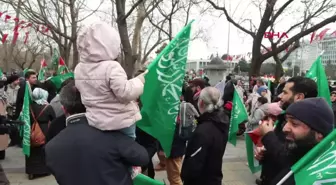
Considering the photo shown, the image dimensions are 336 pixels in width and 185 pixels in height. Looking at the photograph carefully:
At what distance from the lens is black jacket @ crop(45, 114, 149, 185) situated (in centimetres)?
190

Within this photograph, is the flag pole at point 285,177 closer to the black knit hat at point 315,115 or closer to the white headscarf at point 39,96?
the black knit hat at point 315,115

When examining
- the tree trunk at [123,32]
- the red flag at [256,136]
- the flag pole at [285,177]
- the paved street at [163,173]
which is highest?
the tree trunk at [123,32]

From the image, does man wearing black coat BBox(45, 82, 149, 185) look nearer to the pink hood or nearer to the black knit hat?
the pink hood

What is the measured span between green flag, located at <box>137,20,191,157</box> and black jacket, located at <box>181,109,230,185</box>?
0.32 m

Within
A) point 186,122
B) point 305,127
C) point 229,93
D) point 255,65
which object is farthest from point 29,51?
point 305,127

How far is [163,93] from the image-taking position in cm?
332

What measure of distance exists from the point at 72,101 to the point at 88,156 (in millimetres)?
394

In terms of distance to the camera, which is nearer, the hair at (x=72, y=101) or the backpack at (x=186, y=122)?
the hair at (x=72, y=101)

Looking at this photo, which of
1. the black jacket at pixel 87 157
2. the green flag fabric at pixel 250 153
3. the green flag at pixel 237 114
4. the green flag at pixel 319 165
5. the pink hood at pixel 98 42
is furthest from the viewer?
the green flag at pixel 237 114

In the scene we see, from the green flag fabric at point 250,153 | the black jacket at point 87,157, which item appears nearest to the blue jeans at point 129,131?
the black jacket at point 87,157

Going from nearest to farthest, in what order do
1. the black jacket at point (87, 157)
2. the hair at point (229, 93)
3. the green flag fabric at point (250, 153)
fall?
the black jacket at point (87, 157) → the green flag fabric at point (250, 153) → the hair at point (229, 93)

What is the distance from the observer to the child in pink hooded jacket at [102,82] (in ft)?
6.52

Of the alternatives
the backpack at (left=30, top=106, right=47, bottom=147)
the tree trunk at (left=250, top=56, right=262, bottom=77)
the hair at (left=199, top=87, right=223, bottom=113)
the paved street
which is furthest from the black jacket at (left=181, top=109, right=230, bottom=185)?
the tree trunk at (left=250, top=56, right=262, bottom=77)

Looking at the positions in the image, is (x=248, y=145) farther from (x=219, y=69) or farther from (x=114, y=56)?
(x=219, y=69)
